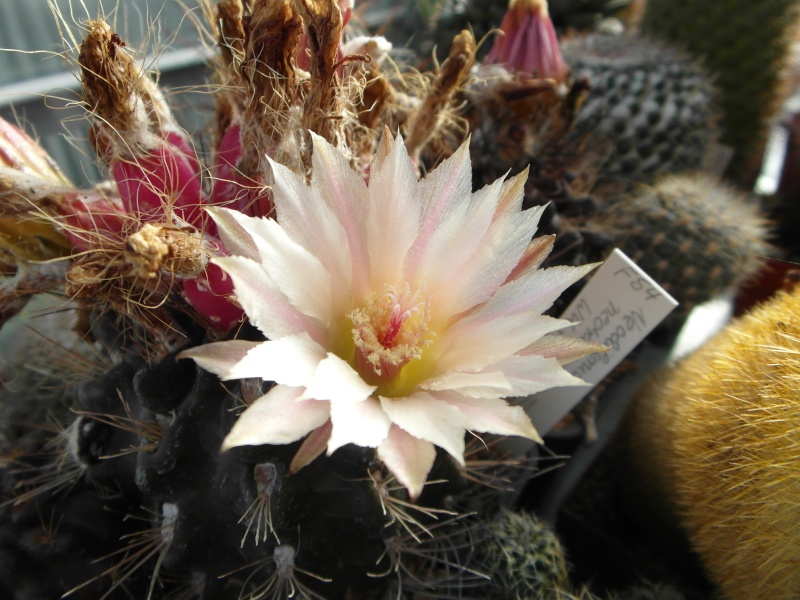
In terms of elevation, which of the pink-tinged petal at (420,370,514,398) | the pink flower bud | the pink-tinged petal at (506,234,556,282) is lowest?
the pink-tinged petal at (420,370,514,398)

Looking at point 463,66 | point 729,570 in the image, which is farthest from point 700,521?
point 463,66

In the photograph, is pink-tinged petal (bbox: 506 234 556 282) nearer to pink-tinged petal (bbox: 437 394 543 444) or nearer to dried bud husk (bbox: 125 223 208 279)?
pink-tinged petal (bbox: 437 394 543 444)

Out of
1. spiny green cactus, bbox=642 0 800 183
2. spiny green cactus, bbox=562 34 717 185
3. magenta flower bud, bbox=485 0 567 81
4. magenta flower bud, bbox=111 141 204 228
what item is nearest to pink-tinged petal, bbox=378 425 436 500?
magenta flower bud, bbox=111 141 204 228

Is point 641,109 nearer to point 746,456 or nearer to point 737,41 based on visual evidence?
point 737,41

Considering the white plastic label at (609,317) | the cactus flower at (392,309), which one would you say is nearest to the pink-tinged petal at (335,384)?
the cactus flower at (392,309)

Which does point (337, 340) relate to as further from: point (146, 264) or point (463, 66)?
point (463, 66)

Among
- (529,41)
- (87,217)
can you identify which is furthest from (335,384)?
(529,41)
